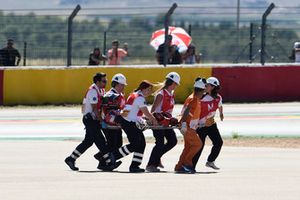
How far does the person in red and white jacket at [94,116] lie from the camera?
17.5m

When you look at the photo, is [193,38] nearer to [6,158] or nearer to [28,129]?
[28,129]

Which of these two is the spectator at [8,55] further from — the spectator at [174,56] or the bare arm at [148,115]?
the bare arm at [148,115]

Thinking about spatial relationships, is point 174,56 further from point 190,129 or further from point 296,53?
point 190,129

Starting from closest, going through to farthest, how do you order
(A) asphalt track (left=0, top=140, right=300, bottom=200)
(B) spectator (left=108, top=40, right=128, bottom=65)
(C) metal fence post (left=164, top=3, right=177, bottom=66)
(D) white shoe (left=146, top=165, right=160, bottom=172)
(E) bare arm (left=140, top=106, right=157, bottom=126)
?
(A) asphalt track (left=0, top=140, right=300, bottom=200) < (E) bare arm (left=140, top=106, right=157, bottom=126) < (D) white shoe (left=146, top=165, right=160, bottom=172) < (C) metal fence post (left=164, top=3, right=177, bottom=66) < (B) spectator (left=108, top=40, right=128, bottom=65)

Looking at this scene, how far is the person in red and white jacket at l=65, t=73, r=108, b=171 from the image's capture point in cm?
1748

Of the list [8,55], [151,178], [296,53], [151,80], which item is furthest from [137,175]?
[296,53]

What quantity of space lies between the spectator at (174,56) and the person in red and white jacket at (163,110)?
45.3 feet

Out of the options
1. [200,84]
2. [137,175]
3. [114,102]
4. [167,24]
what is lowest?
[137,175]

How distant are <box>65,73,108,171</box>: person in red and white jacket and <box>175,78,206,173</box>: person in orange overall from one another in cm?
119

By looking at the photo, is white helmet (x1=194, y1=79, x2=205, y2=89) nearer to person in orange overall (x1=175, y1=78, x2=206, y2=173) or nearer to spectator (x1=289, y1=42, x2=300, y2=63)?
person in orange overall (x1=175, y1=78, x2=206, y2=173)

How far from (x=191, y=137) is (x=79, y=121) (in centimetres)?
937

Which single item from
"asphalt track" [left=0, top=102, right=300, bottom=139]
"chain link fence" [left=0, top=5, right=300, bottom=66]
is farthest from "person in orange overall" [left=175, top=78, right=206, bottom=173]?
"chain link fence" [left=0, top=5, right=300, bottom=66]

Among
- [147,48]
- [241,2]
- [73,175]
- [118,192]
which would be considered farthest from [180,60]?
[118,192]

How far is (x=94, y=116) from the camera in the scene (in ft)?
57.6
